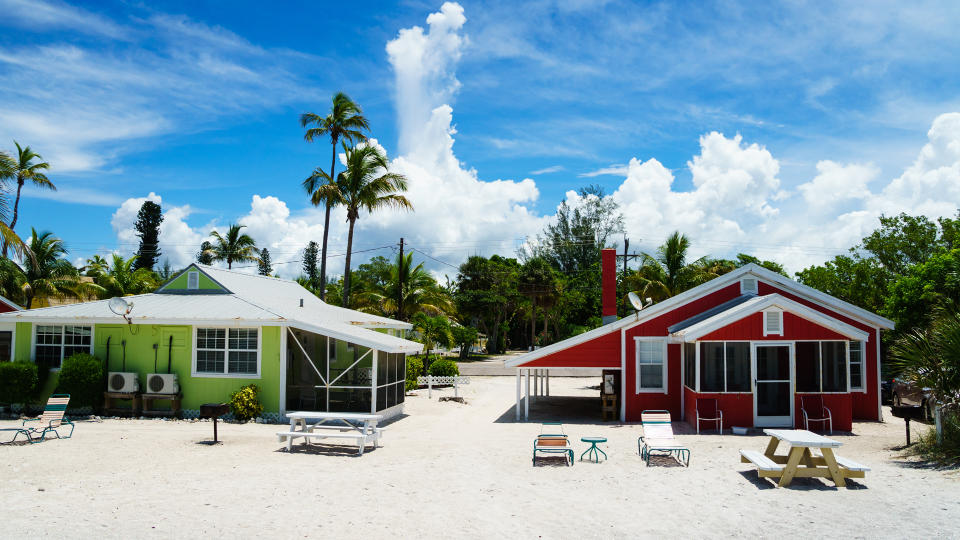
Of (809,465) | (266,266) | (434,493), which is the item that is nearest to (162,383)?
(434,493)

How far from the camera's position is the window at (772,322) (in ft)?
51.4

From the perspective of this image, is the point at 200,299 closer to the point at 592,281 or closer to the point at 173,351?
the point at 173,351

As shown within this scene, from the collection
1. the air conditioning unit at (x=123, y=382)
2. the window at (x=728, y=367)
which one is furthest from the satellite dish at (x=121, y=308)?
→ the window at (x=728, y=367)

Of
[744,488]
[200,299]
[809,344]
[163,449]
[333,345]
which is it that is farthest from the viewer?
[333,345]

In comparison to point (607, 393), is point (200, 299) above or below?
above

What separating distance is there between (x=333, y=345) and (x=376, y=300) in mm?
11107

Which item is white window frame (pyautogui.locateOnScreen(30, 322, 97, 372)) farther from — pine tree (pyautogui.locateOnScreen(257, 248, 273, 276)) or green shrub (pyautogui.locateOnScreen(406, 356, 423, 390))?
pine tree (pyautogui.locateOnScreen(257, 248, 273, 276))

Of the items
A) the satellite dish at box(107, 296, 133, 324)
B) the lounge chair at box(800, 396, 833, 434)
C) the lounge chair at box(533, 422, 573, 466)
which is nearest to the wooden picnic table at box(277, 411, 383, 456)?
the lounge chair at box(533, 422, 573, 466)

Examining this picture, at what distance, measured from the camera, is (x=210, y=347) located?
17.6 meters

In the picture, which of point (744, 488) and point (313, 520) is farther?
point (744, 488)

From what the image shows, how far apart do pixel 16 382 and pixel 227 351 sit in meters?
5.58

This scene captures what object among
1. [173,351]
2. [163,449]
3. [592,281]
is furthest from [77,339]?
[592,281]

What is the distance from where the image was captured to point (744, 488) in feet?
32.6

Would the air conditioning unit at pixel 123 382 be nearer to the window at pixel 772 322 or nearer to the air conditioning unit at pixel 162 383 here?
the air conditioning unit at pixel 162 383
